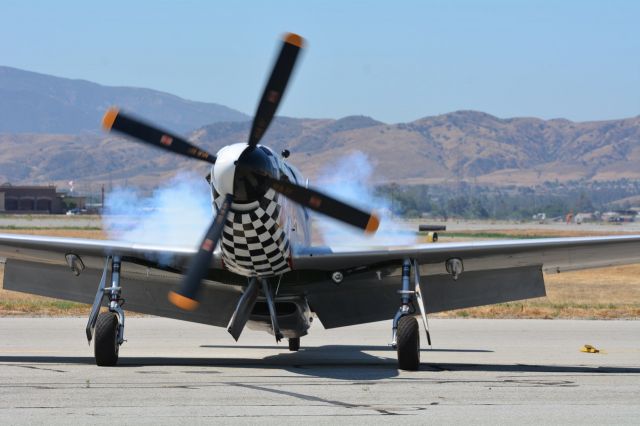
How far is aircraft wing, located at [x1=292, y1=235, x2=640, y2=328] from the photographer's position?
57.8ft

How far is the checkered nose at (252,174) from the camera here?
48.1ft

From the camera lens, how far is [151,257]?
17656mm

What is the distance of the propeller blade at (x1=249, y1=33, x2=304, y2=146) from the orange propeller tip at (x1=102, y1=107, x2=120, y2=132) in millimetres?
1925

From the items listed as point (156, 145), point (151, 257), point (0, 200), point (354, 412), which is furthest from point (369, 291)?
point (0, 200)

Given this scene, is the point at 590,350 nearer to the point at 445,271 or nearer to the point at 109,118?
the point at 445,271

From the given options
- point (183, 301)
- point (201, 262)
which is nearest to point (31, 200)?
point (201, 262)

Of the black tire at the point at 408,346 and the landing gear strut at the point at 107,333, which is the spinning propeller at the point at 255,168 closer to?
the landing gear strut at the point at 107,333

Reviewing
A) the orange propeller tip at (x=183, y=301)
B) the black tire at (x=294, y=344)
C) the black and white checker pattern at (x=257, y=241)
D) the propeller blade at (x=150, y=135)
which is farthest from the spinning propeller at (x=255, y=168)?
the black tire at (x=294, y=344)

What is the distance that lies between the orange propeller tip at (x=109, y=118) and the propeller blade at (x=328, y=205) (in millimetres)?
2343

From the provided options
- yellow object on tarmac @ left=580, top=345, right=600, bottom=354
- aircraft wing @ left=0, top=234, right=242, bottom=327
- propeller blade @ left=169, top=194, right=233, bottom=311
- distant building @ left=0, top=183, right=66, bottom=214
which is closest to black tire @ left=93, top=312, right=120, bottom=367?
aircraft wing @ left=0, top=234, right=242, bottom=327

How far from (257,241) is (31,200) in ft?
540

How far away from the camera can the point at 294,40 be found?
48.6 feet

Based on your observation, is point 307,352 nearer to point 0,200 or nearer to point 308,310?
point 308,310

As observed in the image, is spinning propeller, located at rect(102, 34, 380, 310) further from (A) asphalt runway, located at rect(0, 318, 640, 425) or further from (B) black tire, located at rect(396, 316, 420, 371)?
(B) black tire, located at rect(396, 316, 420, 371)
